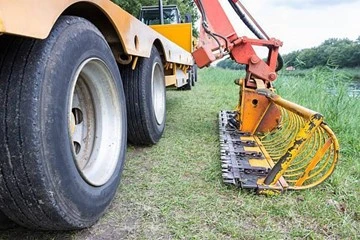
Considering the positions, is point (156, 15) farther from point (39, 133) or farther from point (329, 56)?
point (39, 133)

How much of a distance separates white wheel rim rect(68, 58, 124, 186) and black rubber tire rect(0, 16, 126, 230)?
363 mm

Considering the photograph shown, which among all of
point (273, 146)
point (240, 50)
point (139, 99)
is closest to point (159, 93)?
point (139, 99)

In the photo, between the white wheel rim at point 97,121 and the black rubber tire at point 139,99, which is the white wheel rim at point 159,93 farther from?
the white wheel rim at point 97,121

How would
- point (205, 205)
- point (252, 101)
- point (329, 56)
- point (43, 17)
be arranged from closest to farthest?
point (43, 17), point (205, 205), point (252, 101), point (329, 56)

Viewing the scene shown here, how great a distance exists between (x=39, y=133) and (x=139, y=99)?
1514 millimetres

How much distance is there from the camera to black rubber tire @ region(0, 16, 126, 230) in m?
1.17

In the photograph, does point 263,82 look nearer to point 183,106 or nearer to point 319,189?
point 319,189

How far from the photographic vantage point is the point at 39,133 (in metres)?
1.18

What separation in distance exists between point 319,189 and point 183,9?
16.7m

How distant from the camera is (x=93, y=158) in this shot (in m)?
1.81

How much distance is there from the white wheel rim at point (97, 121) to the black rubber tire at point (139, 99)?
0.73 m

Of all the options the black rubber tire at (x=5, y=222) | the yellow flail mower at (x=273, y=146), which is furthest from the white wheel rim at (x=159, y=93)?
the black rubber tire at (x=5, y=222)

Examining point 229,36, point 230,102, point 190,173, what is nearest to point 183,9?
point 230,102

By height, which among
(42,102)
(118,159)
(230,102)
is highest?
(42,102)
